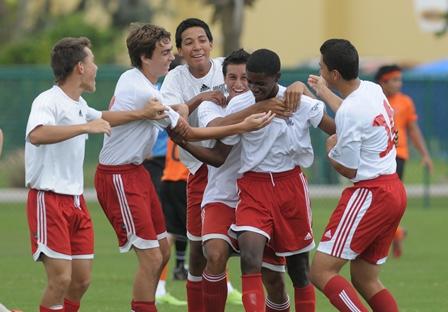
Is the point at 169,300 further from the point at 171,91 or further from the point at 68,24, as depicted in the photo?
the point at 68,24

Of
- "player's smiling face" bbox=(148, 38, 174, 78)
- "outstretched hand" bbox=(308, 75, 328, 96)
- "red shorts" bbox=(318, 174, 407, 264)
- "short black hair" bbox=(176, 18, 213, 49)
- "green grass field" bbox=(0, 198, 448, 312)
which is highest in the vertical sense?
"short black hair" bbox=(176, 18, 213, 49)

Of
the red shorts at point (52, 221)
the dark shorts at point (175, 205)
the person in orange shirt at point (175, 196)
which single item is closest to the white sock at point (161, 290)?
the person in orange shirt at point (175, 196)

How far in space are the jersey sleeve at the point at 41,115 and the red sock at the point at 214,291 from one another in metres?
1.59

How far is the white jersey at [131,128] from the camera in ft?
31.1

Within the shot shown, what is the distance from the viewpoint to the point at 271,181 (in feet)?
30.1

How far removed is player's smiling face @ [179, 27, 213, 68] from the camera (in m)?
9.92

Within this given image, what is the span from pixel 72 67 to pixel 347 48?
197 cm

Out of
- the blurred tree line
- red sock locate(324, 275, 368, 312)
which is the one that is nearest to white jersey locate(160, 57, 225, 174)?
red sock locate(324, 275, 368, 312)

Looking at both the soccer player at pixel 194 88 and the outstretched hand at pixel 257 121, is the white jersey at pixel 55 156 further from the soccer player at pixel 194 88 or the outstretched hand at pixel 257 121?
the outstretched hand at pixel 257 121

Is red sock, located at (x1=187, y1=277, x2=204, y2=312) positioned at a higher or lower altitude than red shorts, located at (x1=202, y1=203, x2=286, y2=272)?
lower

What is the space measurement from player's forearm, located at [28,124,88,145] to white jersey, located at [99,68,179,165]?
0.65m

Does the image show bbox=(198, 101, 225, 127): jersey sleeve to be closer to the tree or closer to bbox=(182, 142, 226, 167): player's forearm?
bbox=(182, 142, 226, 167): player's forearm

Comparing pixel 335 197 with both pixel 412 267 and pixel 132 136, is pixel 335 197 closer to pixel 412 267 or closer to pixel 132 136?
pixel 412 267

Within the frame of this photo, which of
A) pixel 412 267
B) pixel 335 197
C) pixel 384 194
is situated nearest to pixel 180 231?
pixel 412 267
